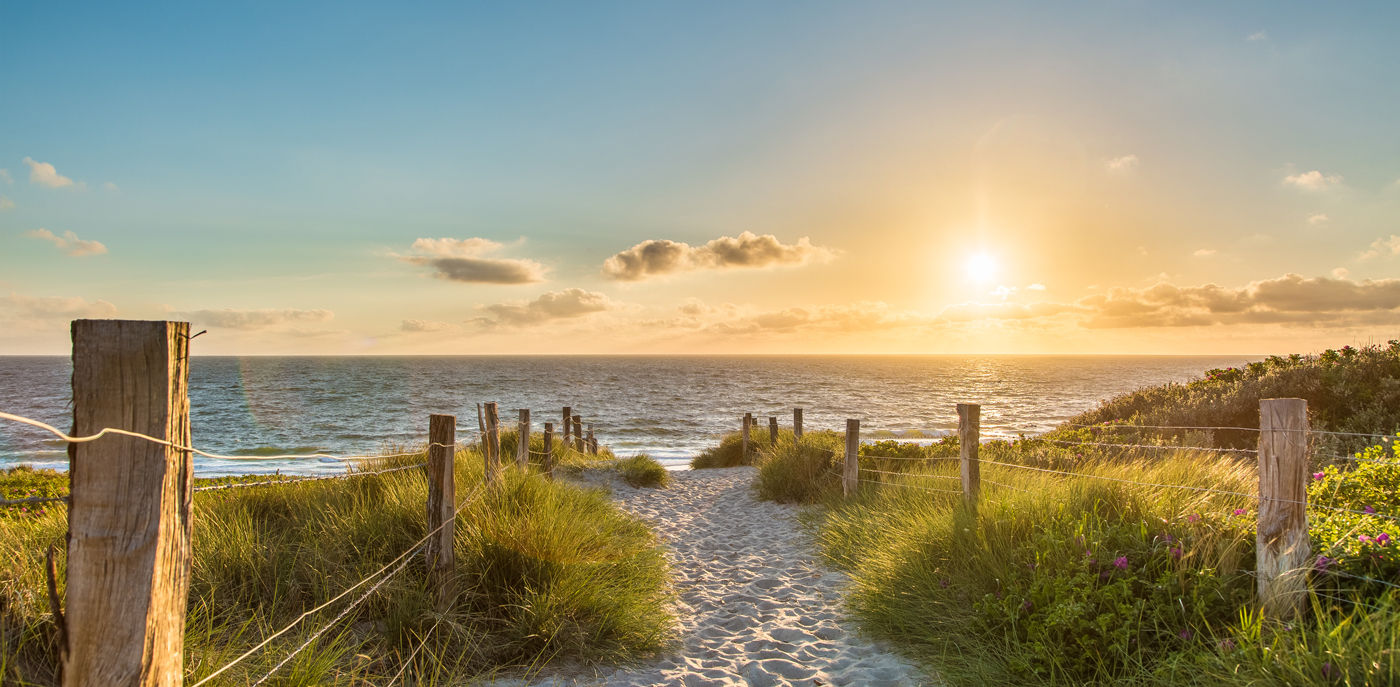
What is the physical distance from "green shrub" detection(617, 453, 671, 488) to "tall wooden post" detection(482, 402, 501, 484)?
6.46 metres

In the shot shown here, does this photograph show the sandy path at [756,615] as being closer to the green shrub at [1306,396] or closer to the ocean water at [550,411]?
the ocean water at [550,411]

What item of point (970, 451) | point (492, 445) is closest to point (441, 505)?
point (492, 445)

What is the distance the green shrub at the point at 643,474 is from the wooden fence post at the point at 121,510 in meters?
11.2

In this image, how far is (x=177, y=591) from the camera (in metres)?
1.94

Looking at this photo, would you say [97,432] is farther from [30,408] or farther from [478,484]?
[30,408]

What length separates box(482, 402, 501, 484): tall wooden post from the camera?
6215 mm

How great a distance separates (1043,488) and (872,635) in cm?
217

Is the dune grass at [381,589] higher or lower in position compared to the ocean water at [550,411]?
higher

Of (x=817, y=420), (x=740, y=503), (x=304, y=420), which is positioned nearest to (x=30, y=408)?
(x=304, y=420)

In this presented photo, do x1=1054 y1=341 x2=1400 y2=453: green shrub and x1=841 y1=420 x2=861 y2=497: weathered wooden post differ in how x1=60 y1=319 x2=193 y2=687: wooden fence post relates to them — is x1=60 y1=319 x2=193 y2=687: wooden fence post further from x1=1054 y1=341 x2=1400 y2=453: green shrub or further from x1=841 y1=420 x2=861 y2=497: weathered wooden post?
x1=1054 y1=341 x2=1400 y2=453: green shrub

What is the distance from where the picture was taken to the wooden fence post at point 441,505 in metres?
4.44

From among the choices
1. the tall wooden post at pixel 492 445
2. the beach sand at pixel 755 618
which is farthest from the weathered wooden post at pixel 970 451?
the tall wooden post at pixel 492 445

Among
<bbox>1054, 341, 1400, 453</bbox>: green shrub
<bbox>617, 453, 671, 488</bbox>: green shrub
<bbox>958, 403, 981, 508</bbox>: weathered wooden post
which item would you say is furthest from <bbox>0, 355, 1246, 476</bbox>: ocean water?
<bbox>1054, 341, 1400, 453</bbox>: green shrub

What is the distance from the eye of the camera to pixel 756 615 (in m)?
5.64
